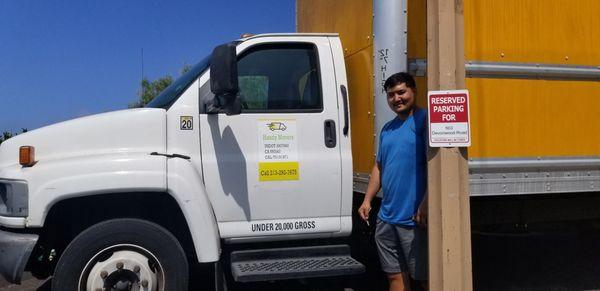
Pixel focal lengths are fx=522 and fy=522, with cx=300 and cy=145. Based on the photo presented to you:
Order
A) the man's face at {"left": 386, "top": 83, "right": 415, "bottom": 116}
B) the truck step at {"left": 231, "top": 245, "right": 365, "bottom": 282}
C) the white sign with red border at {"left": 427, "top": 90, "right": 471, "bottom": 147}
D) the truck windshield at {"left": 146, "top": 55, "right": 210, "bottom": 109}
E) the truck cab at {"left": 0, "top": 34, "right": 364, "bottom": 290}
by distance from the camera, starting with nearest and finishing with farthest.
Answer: the white sign with red border at {"left": 427, "top": 90, "right": 471, "bottom": 147} < the man's face at {"left": 386, "top": 83, "right": 415, "bottom": 116} < the truck cab at {"left": 0, "top": 34, "right": 364, "bottom": 290} < the truck step at {"left": 231, "top": 245, "right": 365, "bottom": 282} < the truck windshield at {"left": 146, "top": 55, "right": 210, "bottom": 109}

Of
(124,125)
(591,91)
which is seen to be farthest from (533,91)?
(124,125)

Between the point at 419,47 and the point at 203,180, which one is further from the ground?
the point at 419,47

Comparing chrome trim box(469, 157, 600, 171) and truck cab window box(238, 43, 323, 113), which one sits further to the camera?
truck cab window box(238, 43, 323, 113)

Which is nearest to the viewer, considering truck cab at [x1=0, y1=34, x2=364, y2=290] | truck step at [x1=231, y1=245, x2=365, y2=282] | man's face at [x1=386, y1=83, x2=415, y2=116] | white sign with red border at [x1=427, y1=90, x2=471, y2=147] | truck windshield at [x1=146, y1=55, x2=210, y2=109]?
white sign with red border at [x1=427, y1=90, x2=471, y2=147]

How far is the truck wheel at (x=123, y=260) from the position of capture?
3326mm

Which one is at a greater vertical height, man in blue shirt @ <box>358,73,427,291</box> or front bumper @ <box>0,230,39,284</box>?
man in blue shirt @ <box>358,73,427,291</box>

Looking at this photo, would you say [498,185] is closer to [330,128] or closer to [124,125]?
[330,128]

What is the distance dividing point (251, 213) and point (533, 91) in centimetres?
214

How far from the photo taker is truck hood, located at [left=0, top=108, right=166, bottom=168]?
11.4 ft

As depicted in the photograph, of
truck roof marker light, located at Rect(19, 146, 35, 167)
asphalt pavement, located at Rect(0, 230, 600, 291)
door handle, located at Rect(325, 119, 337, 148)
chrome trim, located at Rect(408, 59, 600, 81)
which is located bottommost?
asphalt pavement, located at Rect(0, 230, 600, 291)

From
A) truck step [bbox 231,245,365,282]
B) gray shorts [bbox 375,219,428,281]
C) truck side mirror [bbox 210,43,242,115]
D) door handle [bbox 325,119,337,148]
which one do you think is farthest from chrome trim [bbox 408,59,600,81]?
truck step [bbox 231,245,365,282]

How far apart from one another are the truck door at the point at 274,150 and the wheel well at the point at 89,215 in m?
0.39

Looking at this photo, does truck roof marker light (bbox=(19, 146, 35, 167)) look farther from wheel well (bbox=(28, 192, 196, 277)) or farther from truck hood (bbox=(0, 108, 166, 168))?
wheel well (bbox=(28, 192, 196, 277))

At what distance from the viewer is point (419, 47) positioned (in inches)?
142
